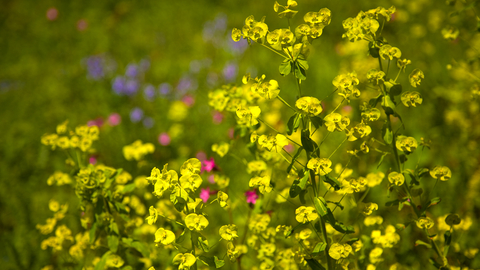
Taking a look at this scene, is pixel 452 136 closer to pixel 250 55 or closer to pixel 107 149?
pixel 250 55

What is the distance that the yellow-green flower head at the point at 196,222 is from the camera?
945 millimetres

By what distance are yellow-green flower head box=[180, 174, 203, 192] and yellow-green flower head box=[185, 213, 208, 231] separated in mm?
71

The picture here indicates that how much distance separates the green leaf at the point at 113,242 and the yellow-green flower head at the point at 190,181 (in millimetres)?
466

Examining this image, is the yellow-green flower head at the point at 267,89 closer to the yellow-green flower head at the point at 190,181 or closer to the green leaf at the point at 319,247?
the yellow-green flower head at the point at 190,181

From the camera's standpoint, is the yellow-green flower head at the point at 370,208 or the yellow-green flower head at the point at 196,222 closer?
the yellow-green flower head at the point at 196,222

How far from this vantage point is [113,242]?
1.26 meters

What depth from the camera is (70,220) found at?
7.34ft

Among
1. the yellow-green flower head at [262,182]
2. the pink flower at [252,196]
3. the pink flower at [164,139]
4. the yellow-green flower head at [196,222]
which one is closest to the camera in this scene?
the yellow-green flower head at [196,222]

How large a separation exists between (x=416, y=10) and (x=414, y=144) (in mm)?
3348

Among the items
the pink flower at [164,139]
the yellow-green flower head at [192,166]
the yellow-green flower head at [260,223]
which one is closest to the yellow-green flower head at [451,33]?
the yellow-green flower head at [260,223]

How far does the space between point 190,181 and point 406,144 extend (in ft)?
2.12

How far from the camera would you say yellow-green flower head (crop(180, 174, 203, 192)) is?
96 centimetres

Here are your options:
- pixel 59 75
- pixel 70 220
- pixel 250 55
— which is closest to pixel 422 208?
pixel 70 220

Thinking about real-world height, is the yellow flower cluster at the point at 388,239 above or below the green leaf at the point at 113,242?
above
